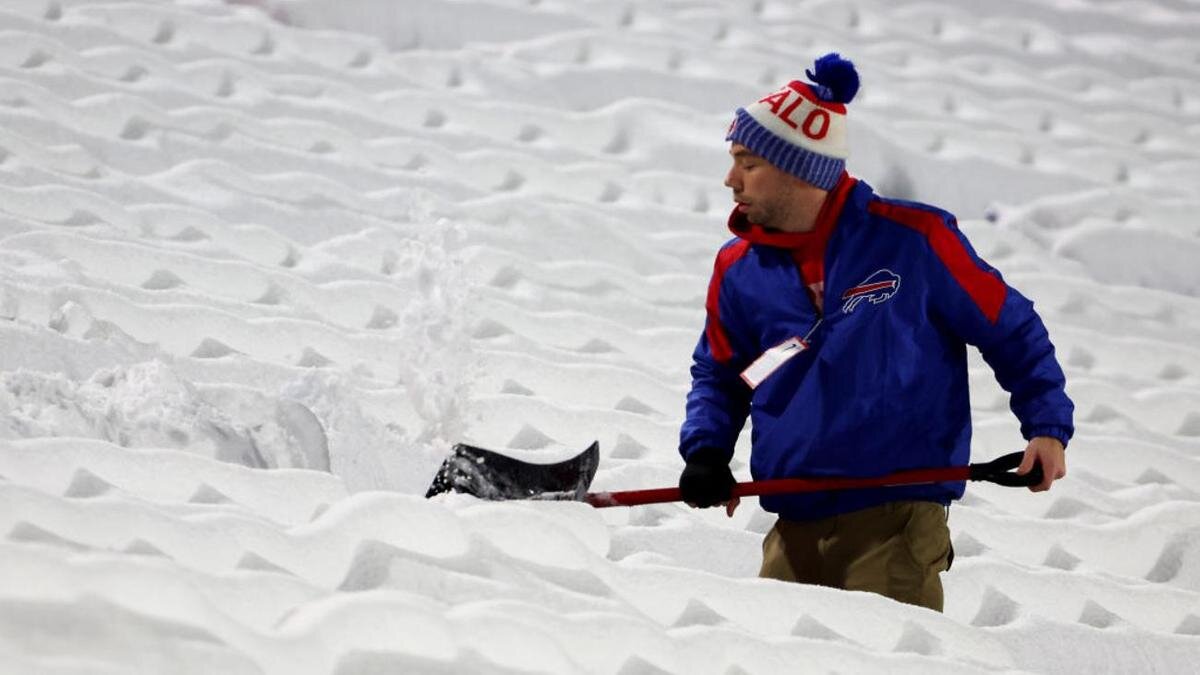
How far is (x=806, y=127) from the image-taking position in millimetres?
2357

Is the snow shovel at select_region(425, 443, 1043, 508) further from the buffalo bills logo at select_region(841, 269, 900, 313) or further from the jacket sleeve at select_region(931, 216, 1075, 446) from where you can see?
the buffalo bills logo at select_region(841, 269, 900, 313)

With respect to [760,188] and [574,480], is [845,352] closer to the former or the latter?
[760,188]

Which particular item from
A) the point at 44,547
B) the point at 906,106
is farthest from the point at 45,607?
the point at 906,106

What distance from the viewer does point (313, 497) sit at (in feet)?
7.52

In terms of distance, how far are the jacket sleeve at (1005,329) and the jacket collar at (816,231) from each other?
0.53 ft

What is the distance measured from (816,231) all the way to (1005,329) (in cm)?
32

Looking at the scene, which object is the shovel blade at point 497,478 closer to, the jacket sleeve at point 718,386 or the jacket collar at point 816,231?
the jacket sleeve at point 718,386

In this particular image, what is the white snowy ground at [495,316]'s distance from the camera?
1948 millimetres

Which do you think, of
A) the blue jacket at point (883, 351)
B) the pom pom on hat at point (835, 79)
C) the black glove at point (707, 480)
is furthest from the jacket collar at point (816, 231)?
the black glove at point (707, 480)

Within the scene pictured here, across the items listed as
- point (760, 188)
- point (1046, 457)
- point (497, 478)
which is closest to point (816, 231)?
point (760, 188)

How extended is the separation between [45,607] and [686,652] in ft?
2.82

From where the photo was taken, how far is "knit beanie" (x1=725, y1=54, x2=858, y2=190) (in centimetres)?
235

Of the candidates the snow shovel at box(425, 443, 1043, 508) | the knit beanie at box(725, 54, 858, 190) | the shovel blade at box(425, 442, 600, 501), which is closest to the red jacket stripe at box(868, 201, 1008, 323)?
the knit beanie at box(725, 54, 858, 190)

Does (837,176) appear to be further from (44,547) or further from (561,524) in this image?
(44,547)
